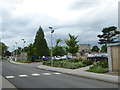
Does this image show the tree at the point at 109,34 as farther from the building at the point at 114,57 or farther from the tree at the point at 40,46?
the building at the point at 114,57

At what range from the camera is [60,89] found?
Answer: 29.1 ft

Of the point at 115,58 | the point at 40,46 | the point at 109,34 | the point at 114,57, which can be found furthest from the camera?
the point at 109,34

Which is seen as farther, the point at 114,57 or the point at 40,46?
the point at 40,46

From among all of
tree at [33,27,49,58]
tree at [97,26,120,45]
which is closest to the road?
tree at [33,27,49,58]

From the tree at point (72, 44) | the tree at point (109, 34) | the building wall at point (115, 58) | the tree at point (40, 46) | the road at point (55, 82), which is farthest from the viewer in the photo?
the tree at point (109, 34)

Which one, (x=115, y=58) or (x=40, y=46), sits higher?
(x=40, y=46)

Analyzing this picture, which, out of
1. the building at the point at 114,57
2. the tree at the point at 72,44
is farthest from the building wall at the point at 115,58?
the tree at the point at 72,44

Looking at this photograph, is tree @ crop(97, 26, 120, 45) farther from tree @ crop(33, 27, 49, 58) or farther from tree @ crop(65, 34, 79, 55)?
tree @ crop(65, 34, 79, 55)

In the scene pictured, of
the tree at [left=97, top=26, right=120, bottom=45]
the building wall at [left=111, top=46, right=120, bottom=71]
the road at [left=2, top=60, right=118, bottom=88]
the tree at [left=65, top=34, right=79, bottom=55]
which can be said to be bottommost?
the road at [left=2, top=60, right=118, bottom=88]

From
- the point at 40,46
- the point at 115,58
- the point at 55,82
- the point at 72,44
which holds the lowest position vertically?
the point at 55,82

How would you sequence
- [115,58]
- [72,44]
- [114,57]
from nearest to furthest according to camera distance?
[115,58], [114,57], [72,44]

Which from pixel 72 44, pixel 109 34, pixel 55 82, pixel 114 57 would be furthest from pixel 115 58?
pixel 109 34

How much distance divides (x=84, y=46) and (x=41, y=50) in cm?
4138

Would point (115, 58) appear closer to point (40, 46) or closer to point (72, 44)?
point (72, 44)
